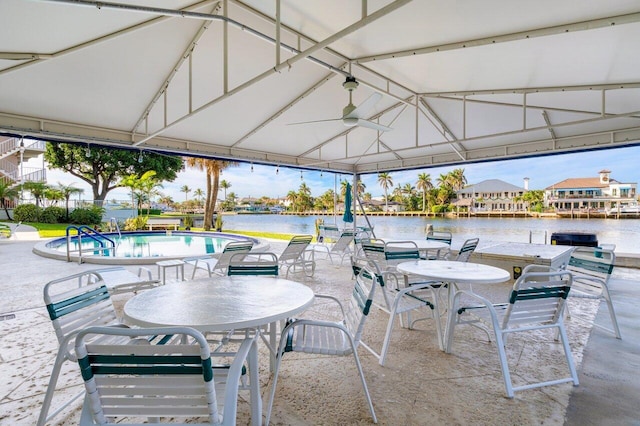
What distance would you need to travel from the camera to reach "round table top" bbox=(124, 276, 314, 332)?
1.62 metres

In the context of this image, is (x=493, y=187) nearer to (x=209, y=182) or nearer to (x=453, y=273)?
(x=209, y=182)

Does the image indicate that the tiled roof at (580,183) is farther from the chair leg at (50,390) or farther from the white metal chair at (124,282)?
the chair leg at (50,390)

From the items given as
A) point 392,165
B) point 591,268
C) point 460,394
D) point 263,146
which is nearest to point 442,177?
point 392,165

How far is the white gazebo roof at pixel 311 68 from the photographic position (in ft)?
9.86

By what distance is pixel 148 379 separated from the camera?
1144 millimetres

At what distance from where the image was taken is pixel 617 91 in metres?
4.30

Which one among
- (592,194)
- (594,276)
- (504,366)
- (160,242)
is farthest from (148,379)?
(592,194)

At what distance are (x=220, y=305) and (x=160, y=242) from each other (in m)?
11.1

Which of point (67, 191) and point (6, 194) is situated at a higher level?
point (67, 191)

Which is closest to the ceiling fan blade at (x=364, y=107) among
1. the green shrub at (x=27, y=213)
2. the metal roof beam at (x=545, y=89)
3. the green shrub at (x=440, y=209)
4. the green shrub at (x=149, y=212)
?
the metal roof beam at (x=545, y=89)

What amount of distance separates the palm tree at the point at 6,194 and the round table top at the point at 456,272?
20.5 m

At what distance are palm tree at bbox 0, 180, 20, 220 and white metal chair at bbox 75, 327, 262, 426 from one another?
2050cm

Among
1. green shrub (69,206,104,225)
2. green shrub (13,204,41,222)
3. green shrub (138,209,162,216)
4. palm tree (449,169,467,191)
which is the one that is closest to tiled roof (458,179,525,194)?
palm tree (449,169,467,191)

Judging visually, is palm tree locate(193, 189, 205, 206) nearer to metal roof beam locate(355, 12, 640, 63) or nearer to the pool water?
the pool water
